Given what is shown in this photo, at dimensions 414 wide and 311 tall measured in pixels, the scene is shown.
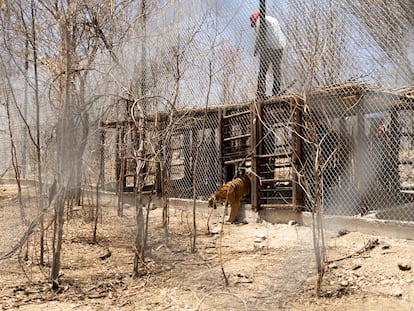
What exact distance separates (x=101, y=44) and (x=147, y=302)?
3.29 m

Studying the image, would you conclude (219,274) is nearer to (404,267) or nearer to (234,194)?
(404,267)

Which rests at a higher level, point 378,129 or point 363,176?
point 378,129

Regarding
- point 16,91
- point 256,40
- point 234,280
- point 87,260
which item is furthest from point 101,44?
point 234,280

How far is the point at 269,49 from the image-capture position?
5.23 metres

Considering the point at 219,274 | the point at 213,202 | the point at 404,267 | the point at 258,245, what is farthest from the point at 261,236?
the point at 404,267

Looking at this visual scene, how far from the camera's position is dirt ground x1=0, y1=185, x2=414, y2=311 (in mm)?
3277

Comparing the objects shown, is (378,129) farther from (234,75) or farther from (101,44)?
(101,44)

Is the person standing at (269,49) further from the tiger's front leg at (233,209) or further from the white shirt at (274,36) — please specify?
the tiger's front leg at (233,209)

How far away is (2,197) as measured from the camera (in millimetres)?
8586

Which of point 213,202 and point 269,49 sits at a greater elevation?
point 269,49

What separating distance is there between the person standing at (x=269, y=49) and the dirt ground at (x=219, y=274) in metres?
1.82

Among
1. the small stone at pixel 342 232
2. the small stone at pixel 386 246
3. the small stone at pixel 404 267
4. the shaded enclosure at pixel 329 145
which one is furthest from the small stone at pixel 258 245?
the small stone at pixel 404 267

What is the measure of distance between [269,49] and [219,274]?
8.79 ft

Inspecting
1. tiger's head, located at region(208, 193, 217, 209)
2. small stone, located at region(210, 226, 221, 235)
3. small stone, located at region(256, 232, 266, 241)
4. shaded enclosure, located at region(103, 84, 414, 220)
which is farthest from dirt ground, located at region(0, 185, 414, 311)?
tiger's head, located at region(208, 193, 217, 209)
